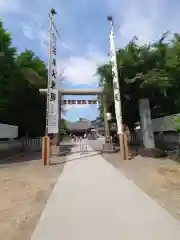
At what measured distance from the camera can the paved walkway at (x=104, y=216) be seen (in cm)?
445

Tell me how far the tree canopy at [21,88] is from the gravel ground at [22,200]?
9953 millimetres

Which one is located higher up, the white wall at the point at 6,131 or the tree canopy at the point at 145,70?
the tree canopy at the point at 145,70

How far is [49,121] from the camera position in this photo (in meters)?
15.4

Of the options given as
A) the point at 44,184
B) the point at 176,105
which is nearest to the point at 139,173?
the point at 44,184

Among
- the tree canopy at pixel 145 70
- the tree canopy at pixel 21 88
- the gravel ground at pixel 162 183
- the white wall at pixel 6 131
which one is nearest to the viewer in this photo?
the gravel ground at pixel 162 183

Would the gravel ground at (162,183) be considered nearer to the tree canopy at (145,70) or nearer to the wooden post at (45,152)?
the wooden post at (45,152)

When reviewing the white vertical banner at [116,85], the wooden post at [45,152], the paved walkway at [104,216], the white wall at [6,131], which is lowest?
the paved walkway at [104,216]

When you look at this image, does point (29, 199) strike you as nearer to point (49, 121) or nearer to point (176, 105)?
point (49, 121)

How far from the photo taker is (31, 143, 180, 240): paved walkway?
445 cm

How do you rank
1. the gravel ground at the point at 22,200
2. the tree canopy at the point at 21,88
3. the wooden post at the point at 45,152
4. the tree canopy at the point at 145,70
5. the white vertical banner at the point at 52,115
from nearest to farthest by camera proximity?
the gravel ground at the point at 22,200, the wooden post at the point at 45,152, the white vertical banner at the point at 52,115, the tree canopy at the point at 145,70, the tree canopy at the point at 21,88

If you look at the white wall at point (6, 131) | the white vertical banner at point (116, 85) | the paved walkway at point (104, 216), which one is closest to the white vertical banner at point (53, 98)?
the white vertical banner at point (116, 85)

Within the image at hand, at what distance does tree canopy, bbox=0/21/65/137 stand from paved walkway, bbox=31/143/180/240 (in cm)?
1371

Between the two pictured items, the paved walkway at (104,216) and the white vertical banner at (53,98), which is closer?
the paved walkway at (104,216)

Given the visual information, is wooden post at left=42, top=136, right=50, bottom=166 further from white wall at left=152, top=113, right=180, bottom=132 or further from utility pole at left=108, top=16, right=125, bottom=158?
white wall at left=152, top=113, right=180, bottom=132
